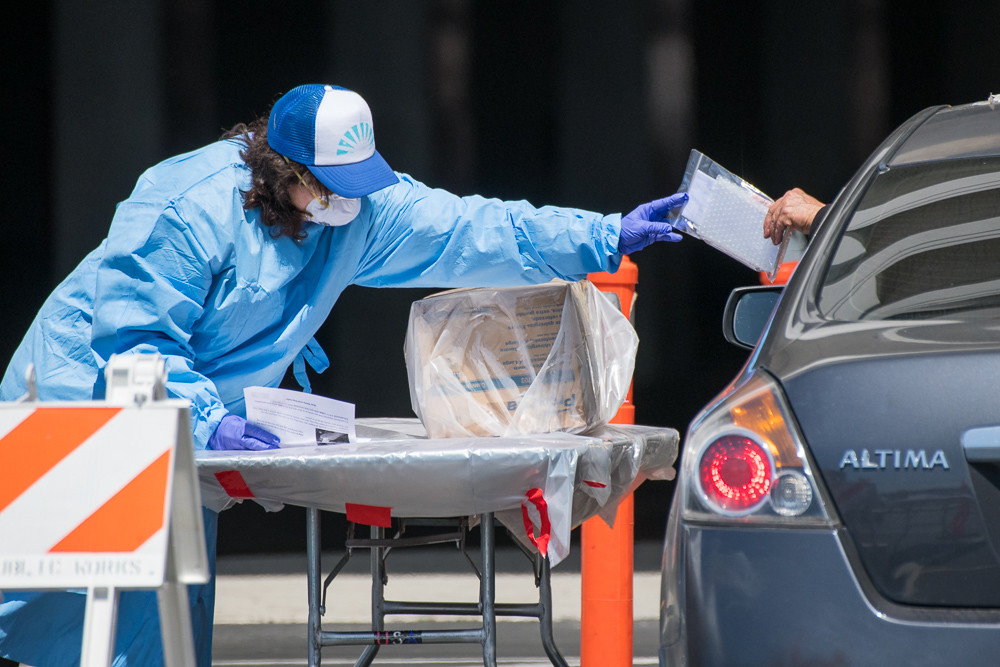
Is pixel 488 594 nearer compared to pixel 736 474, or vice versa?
pixel 736 474

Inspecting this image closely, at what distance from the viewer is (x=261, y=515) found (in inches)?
198

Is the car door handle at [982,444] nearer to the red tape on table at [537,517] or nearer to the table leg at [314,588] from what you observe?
the red tape on table at [537,517]

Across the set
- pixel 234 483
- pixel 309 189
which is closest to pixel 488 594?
pixel 234 483

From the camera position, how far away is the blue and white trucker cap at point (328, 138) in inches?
107

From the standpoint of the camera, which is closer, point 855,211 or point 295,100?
point 855,211

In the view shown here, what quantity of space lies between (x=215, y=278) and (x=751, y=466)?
1.64 metres

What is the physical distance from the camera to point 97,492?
1676 millimetres

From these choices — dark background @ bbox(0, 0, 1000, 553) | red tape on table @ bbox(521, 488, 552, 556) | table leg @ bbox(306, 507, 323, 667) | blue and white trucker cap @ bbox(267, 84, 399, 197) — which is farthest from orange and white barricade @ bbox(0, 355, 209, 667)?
dark background @ bbox(0, 0, 1000, 553)

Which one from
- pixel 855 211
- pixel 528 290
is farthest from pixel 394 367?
pixel 855 211

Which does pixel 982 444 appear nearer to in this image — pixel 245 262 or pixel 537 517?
pixel 537 517

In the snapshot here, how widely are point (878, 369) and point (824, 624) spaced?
382 mm

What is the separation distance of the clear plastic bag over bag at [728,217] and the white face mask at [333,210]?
0.95 m

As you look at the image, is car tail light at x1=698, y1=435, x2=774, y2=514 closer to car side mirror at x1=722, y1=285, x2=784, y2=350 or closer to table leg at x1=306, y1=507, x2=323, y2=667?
car side mirror at x1=722, y1=285, x2=784, y2=350

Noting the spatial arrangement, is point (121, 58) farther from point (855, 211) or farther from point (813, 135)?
point (855, 211)
